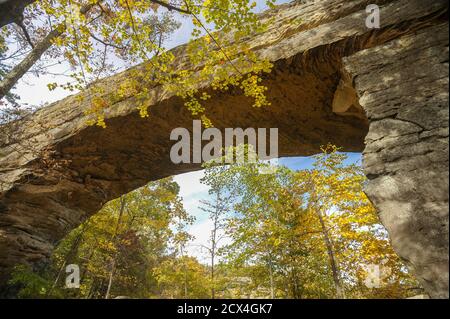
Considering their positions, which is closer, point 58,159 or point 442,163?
point 442,163

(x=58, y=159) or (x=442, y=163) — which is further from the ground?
(x=58, y=159)

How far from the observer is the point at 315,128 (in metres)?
5.79

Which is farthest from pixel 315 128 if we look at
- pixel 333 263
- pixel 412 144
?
pixel 333 263

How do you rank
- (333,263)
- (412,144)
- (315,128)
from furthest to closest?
1. (333,263)
2. (315,128)
3. (412,144)

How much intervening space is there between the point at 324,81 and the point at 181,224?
10.4 meters

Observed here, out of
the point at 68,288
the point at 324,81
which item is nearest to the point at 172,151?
the point at 324,81

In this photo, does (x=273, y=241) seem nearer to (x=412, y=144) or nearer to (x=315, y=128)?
(x=315, y=128)

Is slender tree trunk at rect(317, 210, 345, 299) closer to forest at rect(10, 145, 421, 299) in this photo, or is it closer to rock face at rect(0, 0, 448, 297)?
forest at rect(10, 145, 421, 299)

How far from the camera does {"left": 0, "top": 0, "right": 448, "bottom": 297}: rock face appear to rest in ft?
7.66

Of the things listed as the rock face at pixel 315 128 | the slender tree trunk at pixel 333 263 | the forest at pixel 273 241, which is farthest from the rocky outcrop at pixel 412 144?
the slender tree trunk at pixel 333 263

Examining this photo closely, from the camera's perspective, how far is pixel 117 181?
8180mm

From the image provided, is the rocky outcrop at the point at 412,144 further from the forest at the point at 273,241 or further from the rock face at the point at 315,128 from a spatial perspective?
the forest at the point at 273,241

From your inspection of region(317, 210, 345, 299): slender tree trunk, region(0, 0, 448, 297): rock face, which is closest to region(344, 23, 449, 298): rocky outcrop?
region(0, 0, 448, 297): rock face
